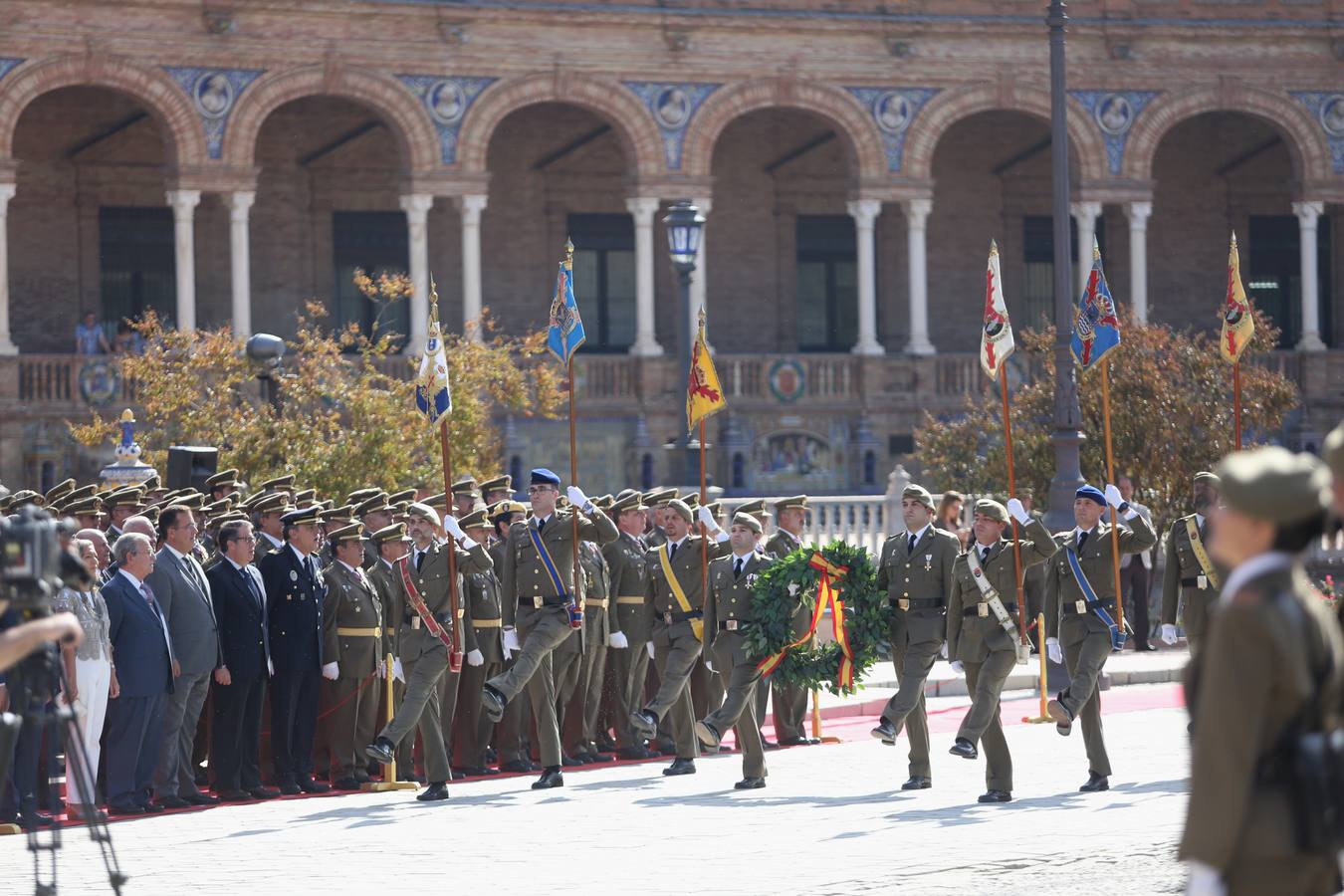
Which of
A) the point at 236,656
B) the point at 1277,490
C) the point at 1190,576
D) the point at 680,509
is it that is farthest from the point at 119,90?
the point at 1277,490

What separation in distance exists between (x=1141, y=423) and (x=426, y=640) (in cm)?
1258

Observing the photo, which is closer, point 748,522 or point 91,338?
point 748,522

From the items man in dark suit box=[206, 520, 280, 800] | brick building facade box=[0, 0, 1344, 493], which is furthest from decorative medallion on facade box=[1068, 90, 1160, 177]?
man in dark suit box=[206, 520, 280, 800]

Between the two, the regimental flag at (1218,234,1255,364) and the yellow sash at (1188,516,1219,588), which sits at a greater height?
the regimental flag at (1218,234,1255,364)

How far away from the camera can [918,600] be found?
46.6 feet

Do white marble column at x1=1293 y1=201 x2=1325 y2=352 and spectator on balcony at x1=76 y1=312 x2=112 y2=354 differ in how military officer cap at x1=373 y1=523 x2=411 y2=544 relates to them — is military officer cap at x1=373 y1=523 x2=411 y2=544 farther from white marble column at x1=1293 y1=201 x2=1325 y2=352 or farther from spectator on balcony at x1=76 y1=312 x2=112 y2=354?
white marble column at x1=1293 y1=201 x2=1325 y2=352

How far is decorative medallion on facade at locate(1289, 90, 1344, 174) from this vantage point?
34.5 m

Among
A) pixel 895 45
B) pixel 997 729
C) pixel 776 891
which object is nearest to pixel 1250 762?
pixel 776 891

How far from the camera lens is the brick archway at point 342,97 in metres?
30.7

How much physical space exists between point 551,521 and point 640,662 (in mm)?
2109

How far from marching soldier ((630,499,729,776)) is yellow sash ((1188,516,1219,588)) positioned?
302 centimetres

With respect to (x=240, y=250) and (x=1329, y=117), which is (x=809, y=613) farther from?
(x=1329, y=117)

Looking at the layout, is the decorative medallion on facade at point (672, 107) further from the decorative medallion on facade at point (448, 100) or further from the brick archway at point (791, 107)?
Result: the decorative medallion on facade at point (448, 100)

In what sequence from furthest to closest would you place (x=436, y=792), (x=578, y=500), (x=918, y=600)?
(x=578, y=500), (x=918, y=600), (x=436, y=792)
